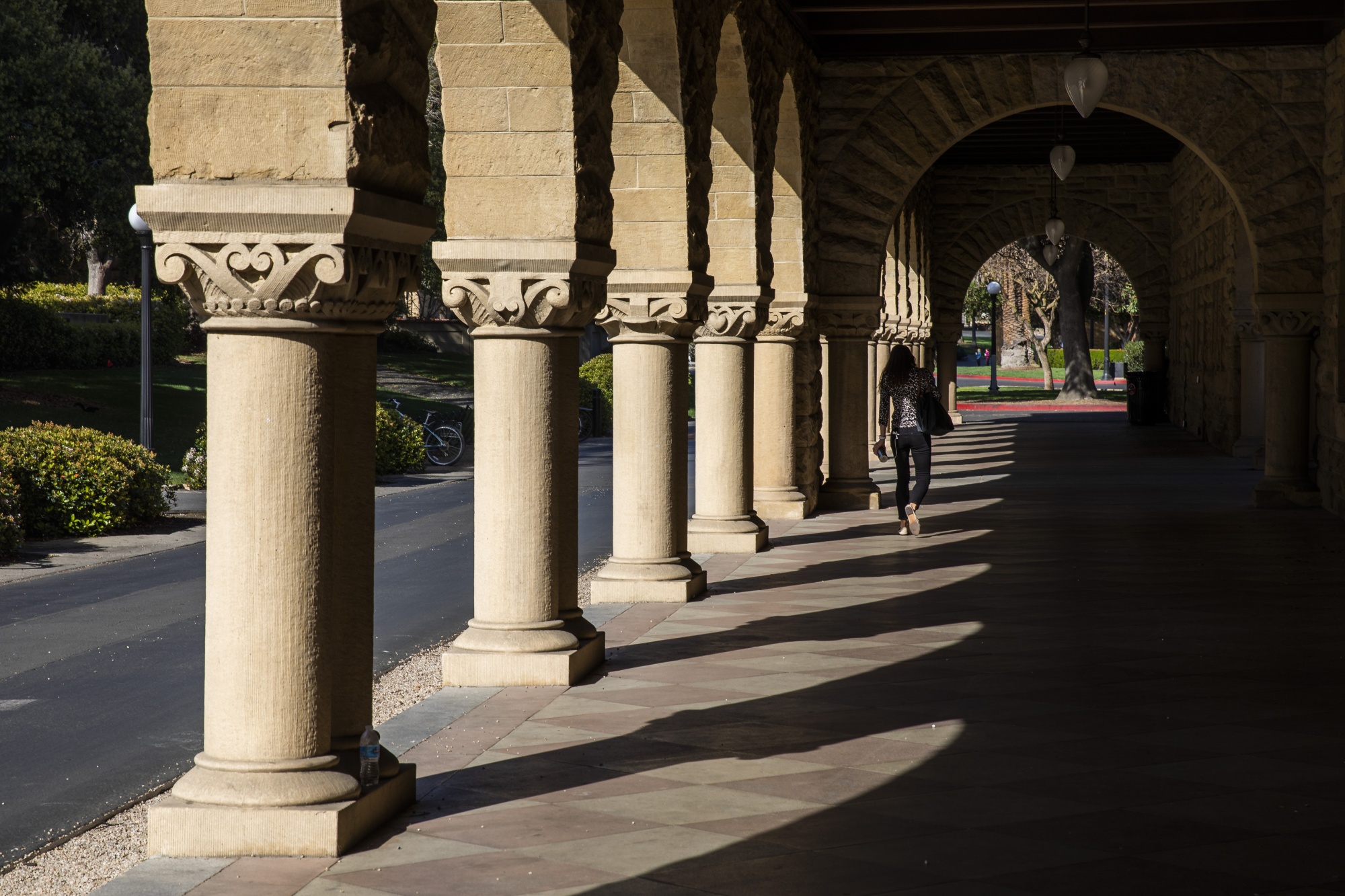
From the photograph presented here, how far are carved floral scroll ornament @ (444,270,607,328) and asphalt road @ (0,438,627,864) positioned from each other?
2099 mm

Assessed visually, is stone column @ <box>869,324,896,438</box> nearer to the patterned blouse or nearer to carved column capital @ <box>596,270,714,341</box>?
the patterned blouse

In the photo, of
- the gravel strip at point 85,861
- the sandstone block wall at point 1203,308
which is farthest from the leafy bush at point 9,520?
the sandstone block wall at point 1203,308

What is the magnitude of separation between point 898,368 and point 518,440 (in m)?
6.22

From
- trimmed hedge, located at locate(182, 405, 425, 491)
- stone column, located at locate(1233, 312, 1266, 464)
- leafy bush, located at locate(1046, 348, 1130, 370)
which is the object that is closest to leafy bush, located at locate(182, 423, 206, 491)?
trimmed hedge, located at locate(182, 405, 425, 491)

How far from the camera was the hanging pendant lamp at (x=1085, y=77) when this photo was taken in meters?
10.4

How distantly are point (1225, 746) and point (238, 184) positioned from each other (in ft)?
12.4

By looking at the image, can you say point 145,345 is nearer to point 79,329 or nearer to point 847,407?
point 847,407

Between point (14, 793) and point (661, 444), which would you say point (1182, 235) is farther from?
point (14, 793)

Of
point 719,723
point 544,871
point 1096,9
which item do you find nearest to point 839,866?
point 544,871

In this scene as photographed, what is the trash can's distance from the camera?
28.8 metres

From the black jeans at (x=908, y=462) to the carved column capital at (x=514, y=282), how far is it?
606cm

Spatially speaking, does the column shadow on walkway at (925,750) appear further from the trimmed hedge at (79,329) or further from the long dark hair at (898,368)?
the trimmed hedge at (79,329)

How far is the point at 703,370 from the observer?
1099 centimetres

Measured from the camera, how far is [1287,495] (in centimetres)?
1415
